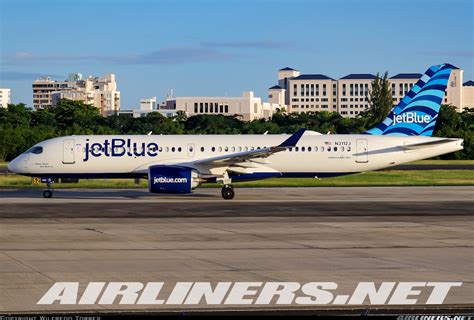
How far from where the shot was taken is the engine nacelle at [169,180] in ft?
126

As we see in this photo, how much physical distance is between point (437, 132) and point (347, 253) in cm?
8708

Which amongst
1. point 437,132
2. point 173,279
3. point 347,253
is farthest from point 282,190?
point 437,132

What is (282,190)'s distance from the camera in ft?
152

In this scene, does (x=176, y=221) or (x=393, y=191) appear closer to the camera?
(x=176, y=221)

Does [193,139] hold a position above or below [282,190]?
above

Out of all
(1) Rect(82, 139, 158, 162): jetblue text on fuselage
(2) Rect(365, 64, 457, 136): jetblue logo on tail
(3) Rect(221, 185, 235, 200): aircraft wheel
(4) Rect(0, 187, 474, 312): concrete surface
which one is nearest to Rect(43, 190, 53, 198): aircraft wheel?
(4) Rect(0, 187, 474, 312): concrete surface

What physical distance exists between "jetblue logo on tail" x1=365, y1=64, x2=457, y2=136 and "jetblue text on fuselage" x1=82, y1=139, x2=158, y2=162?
11.9 meters

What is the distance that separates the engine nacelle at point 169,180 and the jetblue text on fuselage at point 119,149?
3.05 metres

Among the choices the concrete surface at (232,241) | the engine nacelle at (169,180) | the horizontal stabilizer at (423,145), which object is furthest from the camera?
the horizontal stabilizer at (423,145)

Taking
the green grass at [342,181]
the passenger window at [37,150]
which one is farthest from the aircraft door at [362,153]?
the passenger window at [37,150]

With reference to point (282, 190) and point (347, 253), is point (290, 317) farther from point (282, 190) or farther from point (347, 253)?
point (282, 190)

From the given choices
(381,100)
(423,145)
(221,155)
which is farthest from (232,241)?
(381,100)

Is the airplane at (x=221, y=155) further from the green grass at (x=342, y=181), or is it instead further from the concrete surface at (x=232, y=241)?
the green grass at (x=342, y=181)

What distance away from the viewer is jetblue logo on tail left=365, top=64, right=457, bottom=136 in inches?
1759
